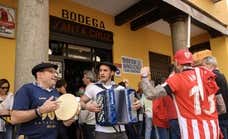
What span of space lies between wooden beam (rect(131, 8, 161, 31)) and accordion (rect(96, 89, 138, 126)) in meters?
6.58

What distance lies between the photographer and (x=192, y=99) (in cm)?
370

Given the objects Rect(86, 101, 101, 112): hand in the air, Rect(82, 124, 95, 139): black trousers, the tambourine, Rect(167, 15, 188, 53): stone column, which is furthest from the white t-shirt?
Rect(167, 15, 188, 53): stone column

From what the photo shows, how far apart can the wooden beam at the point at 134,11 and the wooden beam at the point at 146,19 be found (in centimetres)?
56

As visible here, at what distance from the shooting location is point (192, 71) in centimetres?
379

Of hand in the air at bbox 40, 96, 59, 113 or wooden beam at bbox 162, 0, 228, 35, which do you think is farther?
wooden beam at bbox 162, 0, 228, 35

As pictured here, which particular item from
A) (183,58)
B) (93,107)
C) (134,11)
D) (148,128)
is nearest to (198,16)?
(134,11)

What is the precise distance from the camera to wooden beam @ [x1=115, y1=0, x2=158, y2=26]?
387 inches

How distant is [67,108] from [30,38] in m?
1.99

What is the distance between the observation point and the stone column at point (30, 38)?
498 centimetres

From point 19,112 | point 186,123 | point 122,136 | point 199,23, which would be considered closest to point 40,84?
point 19,112

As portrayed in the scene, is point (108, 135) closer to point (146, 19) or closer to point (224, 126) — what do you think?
→ point (224, 126)

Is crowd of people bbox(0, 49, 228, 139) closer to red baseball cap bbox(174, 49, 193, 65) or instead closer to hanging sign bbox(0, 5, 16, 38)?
red baseball cap bbox(174, 49, 193, 65)

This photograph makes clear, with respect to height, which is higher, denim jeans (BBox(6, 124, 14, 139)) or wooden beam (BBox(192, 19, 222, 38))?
wooden beam (BBox(192, 19, 222, 38))

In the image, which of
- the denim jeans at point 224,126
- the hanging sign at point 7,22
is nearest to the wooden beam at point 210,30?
the hanging sign at point 7,22
